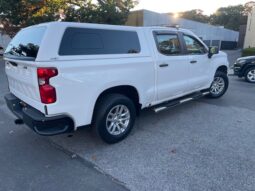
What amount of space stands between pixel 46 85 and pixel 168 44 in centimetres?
266

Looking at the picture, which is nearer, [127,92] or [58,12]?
[127,92]

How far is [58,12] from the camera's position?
659 inches

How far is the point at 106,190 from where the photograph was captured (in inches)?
103

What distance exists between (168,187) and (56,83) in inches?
75.2

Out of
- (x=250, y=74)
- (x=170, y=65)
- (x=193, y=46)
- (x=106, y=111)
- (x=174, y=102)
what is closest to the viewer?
(x=106, y=111)

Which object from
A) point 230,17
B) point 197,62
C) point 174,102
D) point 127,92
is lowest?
point 174,102

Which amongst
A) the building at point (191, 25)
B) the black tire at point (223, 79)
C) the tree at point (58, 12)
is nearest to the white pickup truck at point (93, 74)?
the black tire at point (223, 79)

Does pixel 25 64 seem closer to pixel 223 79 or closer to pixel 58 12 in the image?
pixel 223 79

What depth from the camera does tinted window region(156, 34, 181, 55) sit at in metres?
4.21

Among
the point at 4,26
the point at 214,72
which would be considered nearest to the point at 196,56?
the point at 214,72

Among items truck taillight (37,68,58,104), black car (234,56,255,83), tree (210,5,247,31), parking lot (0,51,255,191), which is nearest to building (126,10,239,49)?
black car (234,56,255,83)

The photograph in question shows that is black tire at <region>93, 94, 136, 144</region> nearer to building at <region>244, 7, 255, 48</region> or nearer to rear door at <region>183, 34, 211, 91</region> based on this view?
rear door at <region>183, 34, 211, 91</region>

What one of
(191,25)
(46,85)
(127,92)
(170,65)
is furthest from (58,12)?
(191,25)

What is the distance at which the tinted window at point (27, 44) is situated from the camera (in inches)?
118
